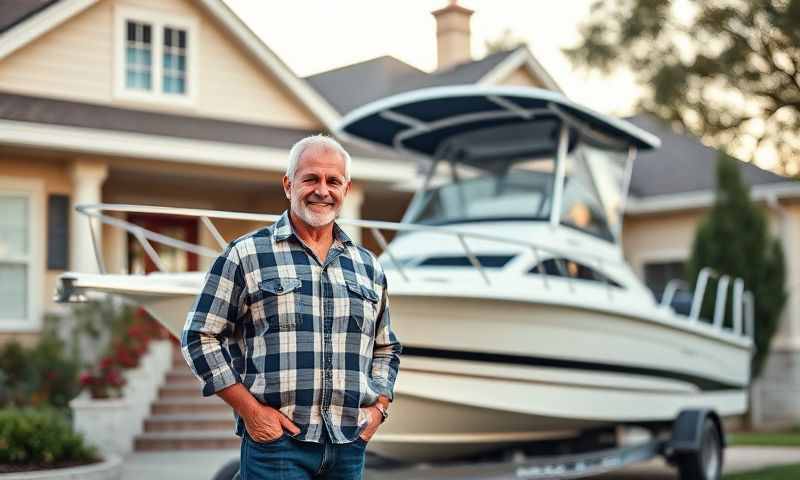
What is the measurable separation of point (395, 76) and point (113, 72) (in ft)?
28.8

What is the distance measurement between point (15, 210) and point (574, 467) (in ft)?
28.3

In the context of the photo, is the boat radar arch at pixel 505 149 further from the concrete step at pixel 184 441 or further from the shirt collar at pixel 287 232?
the shirt collar at pixel 287 232

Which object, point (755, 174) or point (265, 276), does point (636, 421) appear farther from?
point (755, 174)

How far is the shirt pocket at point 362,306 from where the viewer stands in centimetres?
367

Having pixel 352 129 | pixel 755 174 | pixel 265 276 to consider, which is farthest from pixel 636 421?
pixel 755 174

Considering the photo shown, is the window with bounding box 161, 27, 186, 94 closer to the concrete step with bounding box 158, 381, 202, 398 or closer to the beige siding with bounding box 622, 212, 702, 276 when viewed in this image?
the concrete step with bounding box 158, 381, 202, 398

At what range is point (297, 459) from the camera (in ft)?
11.5

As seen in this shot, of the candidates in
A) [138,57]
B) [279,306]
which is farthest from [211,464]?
[279,306]

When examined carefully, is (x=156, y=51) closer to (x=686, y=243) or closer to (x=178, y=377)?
Answer: (x=178, y=377)

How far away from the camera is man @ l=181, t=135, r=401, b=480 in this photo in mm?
3486

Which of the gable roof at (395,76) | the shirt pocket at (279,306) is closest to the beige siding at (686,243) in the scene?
the gable roof at (395,76)

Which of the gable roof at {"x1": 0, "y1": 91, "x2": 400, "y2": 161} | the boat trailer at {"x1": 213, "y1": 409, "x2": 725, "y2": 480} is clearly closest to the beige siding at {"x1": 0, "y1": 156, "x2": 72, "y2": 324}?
the gable roof at {"x1": 0, "y1": 91, "x2": 400, "y2": 161}

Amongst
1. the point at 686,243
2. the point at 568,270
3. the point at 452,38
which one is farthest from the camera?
the point at 452,38

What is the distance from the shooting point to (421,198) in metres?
9.70
